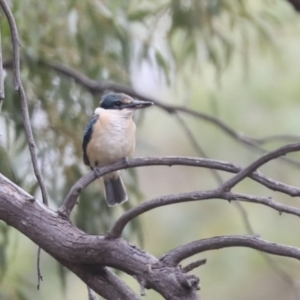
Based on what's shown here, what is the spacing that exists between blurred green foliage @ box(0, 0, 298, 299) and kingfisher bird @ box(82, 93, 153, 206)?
0.46 feet

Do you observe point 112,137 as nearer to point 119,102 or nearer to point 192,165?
point 119,102

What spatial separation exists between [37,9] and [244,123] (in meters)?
2.85

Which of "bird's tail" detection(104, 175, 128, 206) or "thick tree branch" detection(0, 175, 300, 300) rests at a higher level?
"thick tree branch" detection(0, 175, 300, 300)

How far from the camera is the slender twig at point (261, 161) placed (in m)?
1.39

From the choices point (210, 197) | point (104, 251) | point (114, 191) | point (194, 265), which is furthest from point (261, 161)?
point (114, 191)

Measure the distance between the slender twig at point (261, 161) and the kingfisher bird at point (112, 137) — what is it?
1063mm

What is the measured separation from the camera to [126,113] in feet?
8.77

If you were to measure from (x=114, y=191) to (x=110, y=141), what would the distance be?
0.63 ft

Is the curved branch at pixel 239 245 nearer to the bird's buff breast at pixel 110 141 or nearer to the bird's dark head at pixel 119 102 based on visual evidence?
the bird's buff breast at pixel 110 141

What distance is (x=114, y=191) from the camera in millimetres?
2680

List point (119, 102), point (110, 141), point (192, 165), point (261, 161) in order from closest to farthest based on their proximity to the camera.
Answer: point (261, 161)
point (192, 165)
point (110, 141)
point (119, 102)

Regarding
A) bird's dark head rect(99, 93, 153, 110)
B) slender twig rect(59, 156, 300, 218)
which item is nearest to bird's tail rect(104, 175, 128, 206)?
bird's dark head rect(99, 93, 153, 110)

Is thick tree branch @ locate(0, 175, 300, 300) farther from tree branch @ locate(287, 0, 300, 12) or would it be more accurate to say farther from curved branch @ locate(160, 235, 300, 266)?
tree branch @ locate(287, 0, 300, 12)

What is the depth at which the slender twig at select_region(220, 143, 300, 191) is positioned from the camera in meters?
1.39
